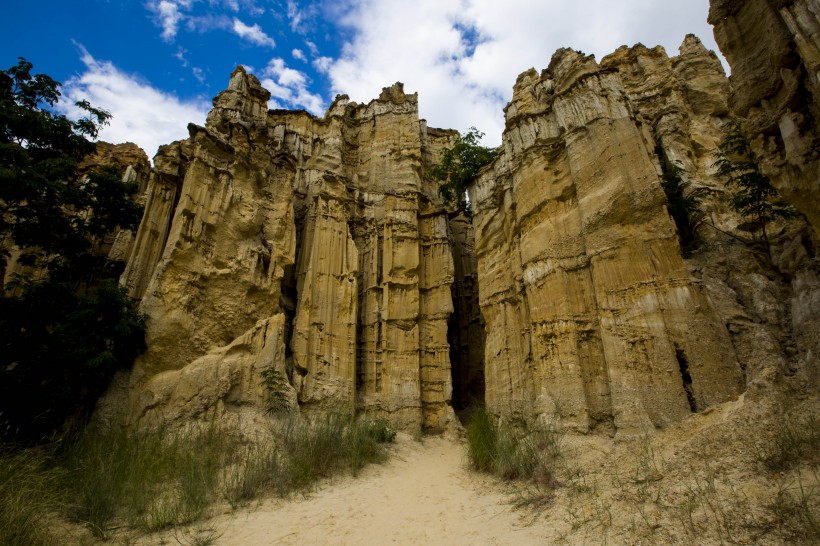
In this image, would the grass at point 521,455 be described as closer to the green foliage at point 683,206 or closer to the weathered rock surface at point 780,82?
A: the weathered rock surface at point 780,82

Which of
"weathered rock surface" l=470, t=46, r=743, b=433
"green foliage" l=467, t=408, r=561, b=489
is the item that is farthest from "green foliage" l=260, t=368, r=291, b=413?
"weathered rock surface" l=470, t=46, r=743, b=433

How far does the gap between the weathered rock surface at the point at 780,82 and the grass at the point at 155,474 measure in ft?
29.2

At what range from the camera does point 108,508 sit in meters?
6.24

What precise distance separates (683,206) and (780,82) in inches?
280

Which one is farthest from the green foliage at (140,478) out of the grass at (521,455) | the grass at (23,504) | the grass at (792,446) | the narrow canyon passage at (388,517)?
the grass at (792,446)

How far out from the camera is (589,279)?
1006 cm

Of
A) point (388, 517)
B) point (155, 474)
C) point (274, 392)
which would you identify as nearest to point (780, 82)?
point (388, 517)

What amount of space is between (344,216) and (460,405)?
10.4 meters

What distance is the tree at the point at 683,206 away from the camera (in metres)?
10.9

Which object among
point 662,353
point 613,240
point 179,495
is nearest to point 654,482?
point 662,353

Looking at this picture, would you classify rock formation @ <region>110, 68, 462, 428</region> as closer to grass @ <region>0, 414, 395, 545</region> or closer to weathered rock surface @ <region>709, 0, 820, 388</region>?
grass @ <region>0, 414, 395, 545</region>

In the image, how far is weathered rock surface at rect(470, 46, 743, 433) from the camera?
7.96 meters

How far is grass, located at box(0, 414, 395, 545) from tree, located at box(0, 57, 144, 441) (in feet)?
4.54

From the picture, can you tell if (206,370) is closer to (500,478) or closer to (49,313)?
(49,313)
